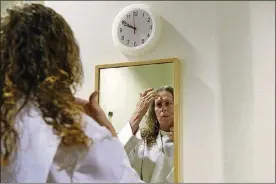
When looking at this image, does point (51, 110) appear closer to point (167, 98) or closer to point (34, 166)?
point (34, 166)

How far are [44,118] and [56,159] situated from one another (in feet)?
0.29

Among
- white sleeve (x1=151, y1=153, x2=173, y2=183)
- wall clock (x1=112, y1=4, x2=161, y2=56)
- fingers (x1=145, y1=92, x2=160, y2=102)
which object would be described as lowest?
white sleeve (x1=151, y1=153, x2=173, y2=183)

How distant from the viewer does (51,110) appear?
0.70 metres

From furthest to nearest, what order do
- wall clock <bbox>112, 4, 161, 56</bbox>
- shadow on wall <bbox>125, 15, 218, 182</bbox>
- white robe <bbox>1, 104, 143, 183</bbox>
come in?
1. wall clock <bbox>112, 4, 161, 56</bbox>
2. shadow on wall <bbox>125, 15, 218, 182</bbox>
3. white robe <bbox>1, 104, 143, 183</bbox>

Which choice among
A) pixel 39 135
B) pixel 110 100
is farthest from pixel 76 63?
pixel 110 100

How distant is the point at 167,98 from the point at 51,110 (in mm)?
427

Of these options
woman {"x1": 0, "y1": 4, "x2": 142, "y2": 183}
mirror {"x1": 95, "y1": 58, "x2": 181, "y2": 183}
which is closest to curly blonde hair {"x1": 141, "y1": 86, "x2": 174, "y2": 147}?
mirror {"x1": 95, "y1": 58, "x2": 181, "y2": 183}

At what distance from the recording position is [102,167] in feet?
2.34

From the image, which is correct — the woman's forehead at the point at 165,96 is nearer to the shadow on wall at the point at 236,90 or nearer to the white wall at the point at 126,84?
the white wall at the point at 126,84

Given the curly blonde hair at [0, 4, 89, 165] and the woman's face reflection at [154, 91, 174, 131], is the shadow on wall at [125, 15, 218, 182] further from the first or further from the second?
the curly blonde hair at [0, 4, 89, 165]

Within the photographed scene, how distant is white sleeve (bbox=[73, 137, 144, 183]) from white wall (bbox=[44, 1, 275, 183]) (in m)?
0.30

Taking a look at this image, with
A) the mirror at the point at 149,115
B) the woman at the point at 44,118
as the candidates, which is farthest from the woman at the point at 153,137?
the woman at the point at 44,118

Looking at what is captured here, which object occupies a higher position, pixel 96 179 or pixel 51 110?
pixel 51 110

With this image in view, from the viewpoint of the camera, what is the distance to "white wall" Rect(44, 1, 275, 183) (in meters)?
0.87
